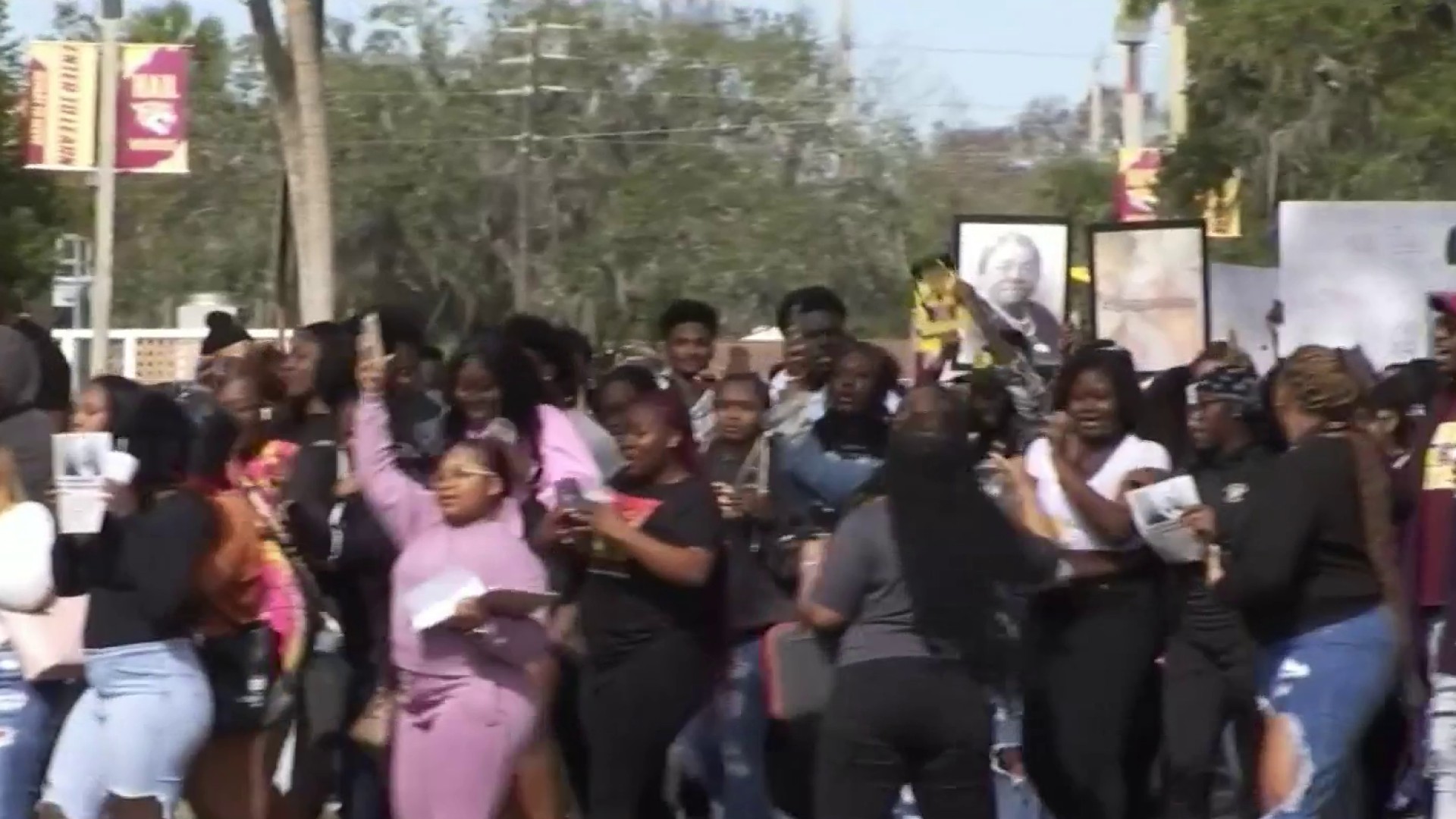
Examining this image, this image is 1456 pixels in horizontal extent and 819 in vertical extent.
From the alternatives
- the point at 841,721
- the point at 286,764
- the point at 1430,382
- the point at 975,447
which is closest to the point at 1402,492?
the point at 1430,382

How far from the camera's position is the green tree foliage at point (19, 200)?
3922 cm

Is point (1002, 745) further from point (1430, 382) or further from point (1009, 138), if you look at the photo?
point (1009, 138)

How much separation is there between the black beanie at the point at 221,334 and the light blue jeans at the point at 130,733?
12.2 feet

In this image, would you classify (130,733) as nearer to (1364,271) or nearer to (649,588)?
(649,588)

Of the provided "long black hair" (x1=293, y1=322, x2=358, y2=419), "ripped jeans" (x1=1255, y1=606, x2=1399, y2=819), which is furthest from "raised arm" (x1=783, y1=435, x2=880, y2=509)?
"ripped jeans" (x1=1255, y1=606, x2=1399, y2=819)

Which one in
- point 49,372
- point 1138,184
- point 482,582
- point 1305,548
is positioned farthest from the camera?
point 1138,184

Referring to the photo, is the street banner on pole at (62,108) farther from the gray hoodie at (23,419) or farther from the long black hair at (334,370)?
the gray hoodie at (23,419)

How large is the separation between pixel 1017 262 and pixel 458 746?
5541 millimetres

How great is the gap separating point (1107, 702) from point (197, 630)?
2.82 metres

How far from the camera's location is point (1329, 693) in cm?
900

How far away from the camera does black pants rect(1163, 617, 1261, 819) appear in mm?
10477

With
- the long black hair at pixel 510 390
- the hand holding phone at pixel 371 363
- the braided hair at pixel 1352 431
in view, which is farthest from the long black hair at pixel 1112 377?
the hand holding phone at pixel 371 363

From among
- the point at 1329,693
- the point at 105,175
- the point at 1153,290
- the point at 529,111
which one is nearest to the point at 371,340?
the point at 1329,693

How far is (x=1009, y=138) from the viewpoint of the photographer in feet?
290
